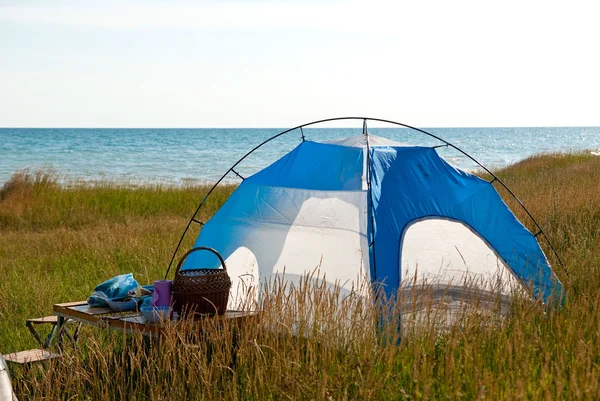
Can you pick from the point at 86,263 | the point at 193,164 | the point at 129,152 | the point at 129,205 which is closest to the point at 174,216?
the point at 129,205

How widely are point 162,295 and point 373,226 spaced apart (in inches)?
62.8

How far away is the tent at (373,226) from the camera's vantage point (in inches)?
199

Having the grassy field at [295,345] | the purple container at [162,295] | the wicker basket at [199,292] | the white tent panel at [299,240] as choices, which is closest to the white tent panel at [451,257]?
the white tent panel at [299,240]

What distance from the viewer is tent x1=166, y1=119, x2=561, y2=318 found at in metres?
5.05

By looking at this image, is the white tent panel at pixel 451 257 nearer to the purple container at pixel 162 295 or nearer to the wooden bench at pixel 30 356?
the purple container at pixel 162 295

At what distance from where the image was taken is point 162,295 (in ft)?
13.8

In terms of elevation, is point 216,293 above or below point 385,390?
above

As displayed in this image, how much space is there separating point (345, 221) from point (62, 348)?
2.17 meters

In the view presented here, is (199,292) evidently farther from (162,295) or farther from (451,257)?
(451,257)

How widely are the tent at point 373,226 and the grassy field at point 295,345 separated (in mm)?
527

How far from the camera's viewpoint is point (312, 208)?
5.38 m

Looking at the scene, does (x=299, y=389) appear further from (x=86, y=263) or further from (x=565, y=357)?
(x=86, y=263)

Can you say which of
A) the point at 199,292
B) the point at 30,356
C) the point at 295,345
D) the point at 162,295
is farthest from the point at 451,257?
the point at 30,356

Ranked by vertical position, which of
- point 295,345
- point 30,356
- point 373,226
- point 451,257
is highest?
point 373,226
